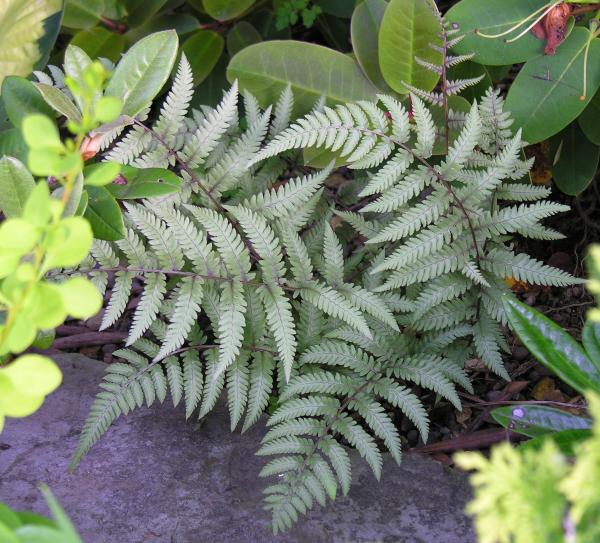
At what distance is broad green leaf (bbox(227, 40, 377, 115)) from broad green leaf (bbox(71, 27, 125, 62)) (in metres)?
0.64

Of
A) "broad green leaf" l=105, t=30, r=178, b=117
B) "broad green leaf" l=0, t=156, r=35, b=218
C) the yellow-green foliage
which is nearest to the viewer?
the yellow-green foliage

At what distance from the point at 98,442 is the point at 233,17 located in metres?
1.56

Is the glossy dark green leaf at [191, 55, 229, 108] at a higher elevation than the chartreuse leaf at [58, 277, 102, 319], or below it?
below

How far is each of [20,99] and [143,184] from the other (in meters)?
0.42

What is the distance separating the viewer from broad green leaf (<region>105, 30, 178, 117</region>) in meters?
1.86

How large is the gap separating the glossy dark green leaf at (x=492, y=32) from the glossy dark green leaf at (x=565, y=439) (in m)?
1.14

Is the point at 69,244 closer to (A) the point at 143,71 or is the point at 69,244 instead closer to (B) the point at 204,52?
(A) the point at 143,71

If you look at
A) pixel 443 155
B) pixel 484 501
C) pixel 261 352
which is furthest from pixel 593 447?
pixel 443 155

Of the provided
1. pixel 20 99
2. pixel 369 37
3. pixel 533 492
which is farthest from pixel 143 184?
pixel 533 492

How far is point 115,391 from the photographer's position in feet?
6.41

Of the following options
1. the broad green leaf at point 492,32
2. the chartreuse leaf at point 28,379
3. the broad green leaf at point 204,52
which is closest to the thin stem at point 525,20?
the broad green leaf at point 492,32

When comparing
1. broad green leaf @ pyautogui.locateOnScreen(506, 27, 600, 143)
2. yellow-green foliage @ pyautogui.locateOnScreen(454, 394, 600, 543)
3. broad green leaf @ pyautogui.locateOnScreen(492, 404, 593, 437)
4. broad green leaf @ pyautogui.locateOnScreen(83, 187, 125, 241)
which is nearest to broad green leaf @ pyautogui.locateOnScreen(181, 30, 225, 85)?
broad green leaf @ pyautogui.locateOnScreen(83, 187, 125, 241)

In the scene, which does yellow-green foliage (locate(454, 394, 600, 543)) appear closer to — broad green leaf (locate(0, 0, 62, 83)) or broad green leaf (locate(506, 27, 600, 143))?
broad green leaf (locate(506, 27, 600, 143))

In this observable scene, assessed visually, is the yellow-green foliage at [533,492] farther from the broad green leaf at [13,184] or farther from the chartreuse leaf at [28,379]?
the broad green leaf at [13,184]
